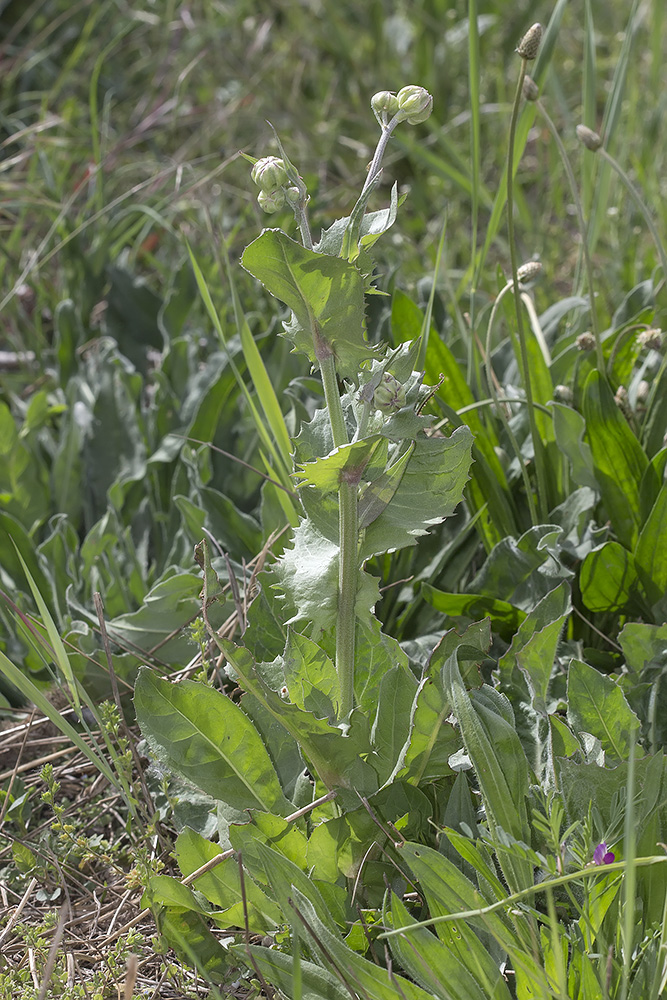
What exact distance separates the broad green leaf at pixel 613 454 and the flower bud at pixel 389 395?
25.0 inches

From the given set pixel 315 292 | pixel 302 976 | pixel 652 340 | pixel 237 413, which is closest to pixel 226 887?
pixel 302 976

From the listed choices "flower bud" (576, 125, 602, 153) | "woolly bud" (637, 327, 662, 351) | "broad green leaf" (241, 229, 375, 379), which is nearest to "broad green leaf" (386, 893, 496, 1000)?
"broad green leaf" (241, 229, 375, 379)

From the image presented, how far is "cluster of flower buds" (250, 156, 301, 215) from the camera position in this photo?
0.89m

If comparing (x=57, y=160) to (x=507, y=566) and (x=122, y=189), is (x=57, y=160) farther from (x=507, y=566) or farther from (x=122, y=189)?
(x=507, y=566)

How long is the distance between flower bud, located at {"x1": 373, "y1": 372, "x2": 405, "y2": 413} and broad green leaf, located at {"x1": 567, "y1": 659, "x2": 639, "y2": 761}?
1.35 feet

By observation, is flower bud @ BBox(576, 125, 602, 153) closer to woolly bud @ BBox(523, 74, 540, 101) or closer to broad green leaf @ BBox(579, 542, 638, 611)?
woolly bud @ BBox(523, 74, 540, 101)

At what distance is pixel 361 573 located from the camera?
3.51 feet

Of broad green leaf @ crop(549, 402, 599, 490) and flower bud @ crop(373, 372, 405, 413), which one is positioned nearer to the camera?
flower bud @ crop(373, 372, 405, 413)

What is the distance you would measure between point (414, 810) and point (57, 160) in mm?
2804

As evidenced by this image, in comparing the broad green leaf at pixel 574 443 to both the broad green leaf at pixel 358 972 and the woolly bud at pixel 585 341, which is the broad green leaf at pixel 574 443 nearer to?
the woolly bud at pixel 585 341

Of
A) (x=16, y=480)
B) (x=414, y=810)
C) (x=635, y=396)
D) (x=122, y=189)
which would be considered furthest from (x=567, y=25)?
(x=414, y=810)

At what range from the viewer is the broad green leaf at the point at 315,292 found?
892mm

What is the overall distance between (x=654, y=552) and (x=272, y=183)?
0.83 metres

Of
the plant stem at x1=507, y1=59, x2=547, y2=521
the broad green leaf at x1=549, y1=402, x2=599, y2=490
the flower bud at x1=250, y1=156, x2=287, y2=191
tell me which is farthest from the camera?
the broad green leaf at x1=549, y1=402, x2=599, y2=490
